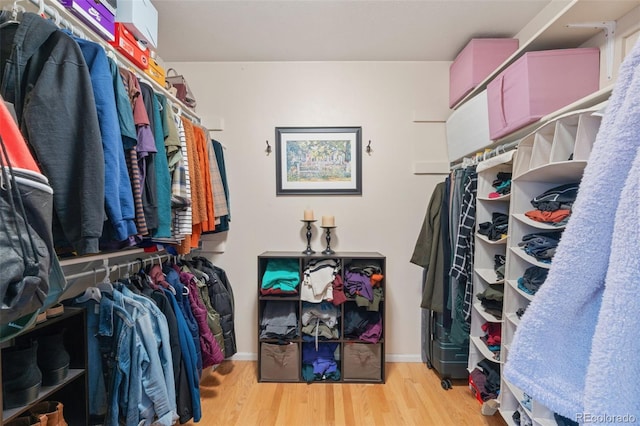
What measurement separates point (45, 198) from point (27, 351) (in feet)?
2.44

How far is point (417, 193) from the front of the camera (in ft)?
8.04

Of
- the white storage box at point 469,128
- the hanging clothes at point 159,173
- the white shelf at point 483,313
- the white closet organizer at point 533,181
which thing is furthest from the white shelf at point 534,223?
the hanging clothes at point 159,173

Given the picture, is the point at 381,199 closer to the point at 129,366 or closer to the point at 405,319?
the point at 405,319

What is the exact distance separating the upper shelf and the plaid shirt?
72cm

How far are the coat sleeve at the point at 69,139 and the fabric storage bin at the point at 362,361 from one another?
173cm

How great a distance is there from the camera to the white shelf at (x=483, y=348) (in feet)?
5.24

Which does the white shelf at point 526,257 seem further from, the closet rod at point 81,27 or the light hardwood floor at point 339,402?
the closet rod at point 81,27

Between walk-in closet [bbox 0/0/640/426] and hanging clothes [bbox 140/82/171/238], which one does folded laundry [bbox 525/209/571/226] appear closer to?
walk-in closet [bbox 0/0/640/426]

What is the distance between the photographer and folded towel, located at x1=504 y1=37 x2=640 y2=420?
0.38 m

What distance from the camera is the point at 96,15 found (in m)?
1.27

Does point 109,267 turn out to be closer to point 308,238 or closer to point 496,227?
point 308,238

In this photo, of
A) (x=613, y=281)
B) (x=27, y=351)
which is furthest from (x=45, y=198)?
(x=613, y=281)

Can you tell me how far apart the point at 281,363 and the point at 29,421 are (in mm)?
1340

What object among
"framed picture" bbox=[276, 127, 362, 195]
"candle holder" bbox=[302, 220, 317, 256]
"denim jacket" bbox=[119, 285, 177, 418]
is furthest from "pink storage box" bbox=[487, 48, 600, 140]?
"denim jacket" bbox=[119, 285, 177, 418]
